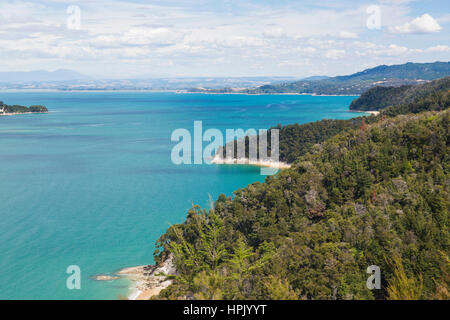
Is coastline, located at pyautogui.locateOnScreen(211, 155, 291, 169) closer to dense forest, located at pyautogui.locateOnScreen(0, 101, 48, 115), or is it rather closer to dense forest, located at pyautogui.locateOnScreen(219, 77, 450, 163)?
dense forest, located at pyautogui.locateOnScreen(219, 77, 450, 163)

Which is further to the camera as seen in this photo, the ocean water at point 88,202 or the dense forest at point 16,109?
the dense forest at point 16,109

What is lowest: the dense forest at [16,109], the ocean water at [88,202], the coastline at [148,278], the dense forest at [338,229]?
the coastline at [148,278]

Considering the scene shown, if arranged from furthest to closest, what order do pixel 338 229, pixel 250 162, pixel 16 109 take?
pixel 16 109 < pixel 250 162 < pixel 338 229

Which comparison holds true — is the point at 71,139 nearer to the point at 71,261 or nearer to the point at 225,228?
the point at 71,261

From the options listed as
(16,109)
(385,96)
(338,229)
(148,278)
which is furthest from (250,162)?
(16,109)

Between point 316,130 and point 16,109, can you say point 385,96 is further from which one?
point 16,109

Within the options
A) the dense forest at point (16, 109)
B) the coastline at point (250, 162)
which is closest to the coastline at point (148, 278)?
the coastline at point (250, 162)

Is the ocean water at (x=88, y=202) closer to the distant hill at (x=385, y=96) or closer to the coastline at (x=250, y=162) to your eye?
the coastline at (x=250, y=162)

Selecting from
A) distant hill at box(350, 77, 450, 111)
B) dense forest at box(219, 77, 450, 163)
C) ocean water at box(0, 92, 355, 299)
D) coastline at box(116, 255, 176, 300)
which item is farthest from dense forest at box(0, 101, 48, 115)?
coastline at box(116, 255, 176, 300)
